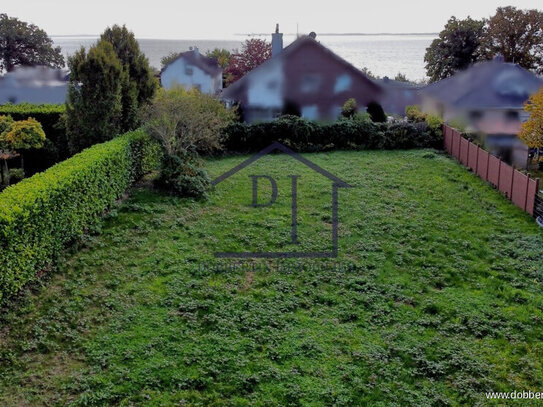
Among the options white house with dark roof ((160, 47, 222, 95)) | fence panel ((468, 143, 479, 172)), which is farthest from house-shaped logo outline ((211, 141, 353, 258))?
white house with dark roof ((160, 47, 222, 95))

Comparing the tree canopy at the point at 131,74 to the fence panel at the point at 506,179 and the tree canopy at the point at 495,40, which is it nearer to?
the fence panel at the point at 506,179

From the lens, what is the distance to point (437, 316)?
7.19 m

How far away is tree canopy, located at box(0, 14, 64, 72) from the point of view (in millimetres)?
44625

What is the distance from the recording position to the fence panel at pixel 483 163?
1424cm

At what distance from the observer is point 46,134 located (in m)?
17.2

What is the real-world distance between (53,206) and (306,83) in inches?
722

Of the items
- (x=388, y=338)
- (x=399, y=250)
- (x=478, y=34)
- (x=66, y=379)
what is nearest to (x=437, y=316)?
(x=388, y=338)

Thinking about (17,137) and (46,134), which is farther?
(46,134)

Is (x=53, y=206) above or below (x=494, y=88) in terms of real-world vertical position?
below

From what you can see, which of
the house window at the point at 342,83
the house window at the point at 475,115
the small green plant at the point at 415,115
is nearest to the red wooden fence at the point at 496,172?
the small green plant at the point at 415,115

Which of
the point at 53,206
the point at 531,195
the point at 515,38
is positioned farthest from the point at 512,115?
the point at 53,206

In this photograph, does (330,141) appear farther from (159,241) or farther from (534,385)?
(534,385)

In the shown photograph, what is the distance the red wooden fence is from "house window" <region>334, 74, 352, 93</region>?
771 centimetres

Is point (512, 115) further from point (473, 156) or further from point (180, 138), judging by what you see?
point (180, 138)
